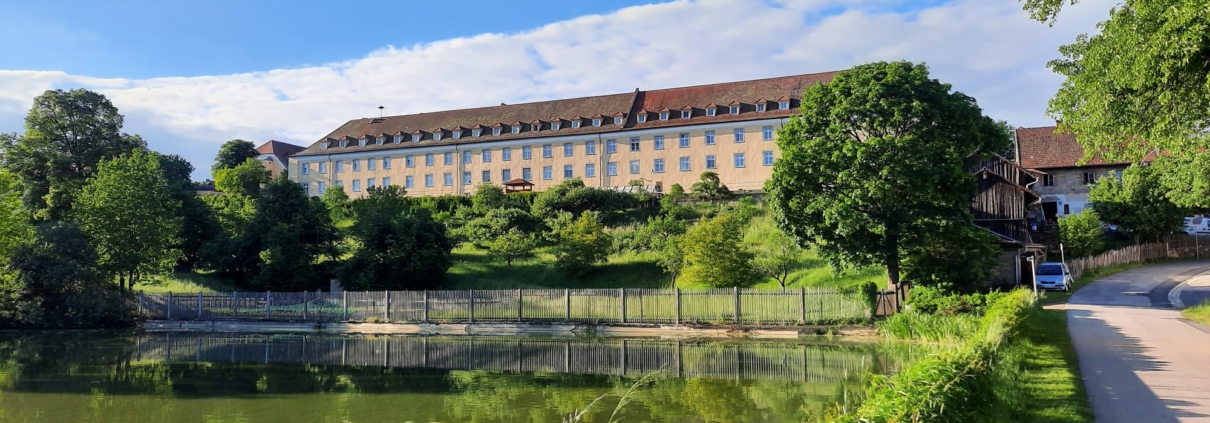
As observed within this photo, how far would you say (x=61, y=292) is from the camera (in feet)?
111

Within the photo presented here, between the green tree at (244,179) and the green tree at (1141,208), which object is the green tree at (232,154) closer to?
the green tree at (244,179)

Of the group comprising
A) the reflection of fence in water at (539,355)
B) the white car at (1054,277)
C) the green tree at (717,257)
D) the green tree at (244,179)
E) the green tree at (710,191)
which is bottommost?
the reflection of fence in water at (539,355)

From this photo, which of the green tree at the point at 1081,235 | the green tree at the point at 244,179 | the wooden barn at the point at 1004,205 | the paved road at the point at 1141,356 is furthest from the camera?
the green tree at the point at 244,179

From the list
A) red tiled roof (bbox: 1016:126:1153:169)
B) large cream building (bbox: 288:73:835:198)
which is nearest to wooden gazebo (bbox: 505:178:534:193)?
large cream building (bbox: 288:73:835:198)

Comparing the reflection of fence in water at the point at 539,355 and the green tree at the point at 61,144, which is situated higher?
the green tree at the point at 61,144

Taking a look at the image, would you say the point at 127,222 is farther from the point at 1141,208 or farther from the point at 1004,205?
the point at 1141,208

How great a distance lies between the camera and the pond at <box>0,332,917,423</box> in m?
13.8

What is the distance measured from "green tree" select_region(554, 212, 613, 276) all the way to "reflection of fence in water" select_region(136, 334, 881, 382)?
11.5m

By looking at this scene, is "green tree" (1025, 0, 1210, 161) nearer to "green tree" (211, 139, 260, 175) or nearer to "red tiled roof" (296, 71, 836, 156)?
"red tiled roof" (296, 71, 836, 156)

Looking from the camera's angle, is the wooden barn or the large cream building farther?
the large cream building

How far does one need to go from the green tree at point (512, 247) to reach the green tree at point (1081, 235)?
29646 mm

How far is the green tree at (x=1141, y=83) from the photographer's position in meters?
13.1

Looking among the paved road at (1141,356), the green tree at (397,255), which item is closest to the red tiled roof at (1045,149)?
the paved road at (1141,356)

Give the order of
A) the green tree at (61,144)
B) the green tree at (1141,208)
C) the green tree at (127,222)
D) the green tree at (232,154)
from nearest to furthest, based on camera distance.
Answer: the green tree at (127,222), the green tree at (1141,208), the green tree at (61,144), the green tree at (232,154)
